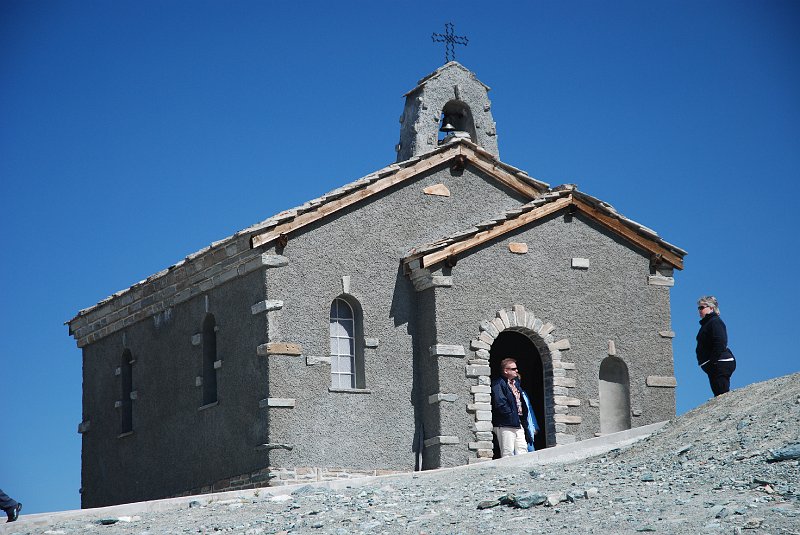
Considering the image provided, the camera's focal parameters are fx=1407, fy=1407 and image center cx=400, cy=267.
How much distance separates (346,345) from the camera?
81.9 feet

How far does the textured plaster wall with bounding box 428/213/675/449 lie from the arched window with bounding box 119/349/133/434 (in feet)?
26.0

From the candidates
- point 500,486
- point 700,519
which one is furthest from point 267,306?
point 700,519

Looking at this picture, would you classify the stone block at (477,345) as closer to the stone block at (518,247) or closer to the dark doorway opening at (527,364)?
the dark doorway opening at (527,364)

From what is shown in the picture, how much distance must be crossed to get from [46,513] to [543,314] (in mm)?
9811

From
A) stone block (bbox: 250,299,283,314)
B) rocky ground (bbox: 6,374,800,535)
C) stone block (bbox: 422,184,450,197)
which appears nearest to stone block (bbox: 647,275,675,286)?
stone block (bbox: 422,184,450,197)

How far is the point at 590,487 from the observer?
57.3ft

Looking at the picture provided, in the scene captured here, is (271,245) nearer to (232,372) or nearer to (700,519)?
(232,372)

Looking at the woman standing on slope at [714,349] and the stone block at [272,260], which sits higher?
the stone block at [272,260]

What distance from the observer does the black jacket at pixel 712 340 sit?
22.6 m

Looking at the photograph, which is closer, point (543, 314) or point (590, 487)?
point (590, 487)

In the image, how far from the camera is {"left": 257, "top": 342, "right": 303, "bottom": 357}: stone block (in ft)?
78.4

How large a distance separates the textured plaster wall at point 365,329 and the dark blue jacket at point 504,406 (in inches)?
59.7

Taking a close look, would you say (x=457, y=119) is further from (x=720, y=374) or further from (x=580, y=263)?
(x=720, y=374)

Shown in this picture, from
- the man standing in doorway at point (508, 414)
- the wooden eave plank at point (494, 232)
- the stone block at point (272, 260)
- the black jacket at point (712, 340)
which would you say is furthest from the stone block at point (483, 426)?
the stone block at point (272, 260)
